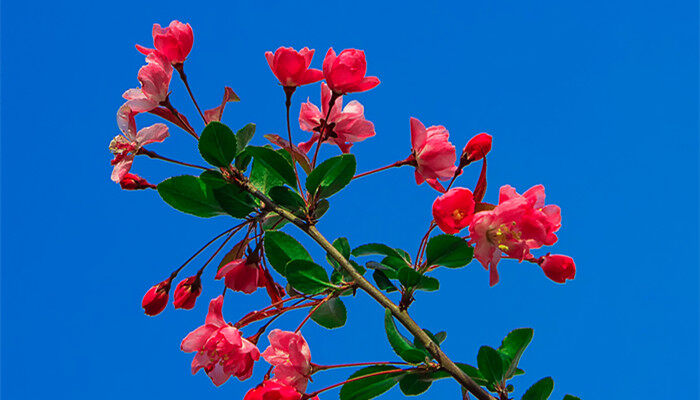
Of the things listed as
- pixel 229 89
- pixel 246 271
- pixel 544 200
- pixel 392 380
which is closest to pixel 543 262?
pixel 544 200

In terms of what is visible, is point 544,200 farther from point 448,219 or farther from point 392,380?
point 392,380

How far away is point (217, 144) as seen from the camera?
132 cm

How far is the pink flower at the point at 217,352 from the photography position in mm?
1335

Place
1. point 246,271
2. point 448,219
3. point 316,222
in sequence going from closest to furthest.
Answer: point 448,219
point 316,222
point 246,271

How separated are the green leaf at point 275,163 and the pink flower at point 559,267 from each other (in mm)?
623

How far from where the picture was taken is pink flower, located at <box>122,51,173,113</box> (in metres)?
1.41

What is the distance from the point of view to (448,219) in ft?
4.23

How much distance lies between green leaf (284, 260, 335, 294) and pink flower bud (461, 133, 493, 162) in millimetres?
453

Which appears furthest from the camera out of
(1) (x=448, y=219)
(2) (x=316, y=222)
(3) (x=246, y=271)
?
(3) (x=246, y=271)

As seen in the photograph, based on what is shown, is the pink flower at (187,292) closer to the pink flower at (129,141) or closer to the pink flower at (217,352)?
the pink flower at (217,352)

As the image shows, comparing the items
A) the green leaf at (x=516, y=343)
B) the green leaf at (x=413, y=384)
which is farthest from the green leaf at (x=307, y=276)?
the green leaf at (x=516, y=343)

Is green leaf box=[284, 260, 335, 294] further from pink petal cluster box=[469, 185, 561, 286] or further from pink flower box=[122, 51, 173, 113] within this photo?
pink flower box=[122, 51, 173, 113]

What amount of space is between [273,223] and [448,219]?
49cm

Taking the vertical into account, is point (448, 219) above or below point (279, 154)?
below
